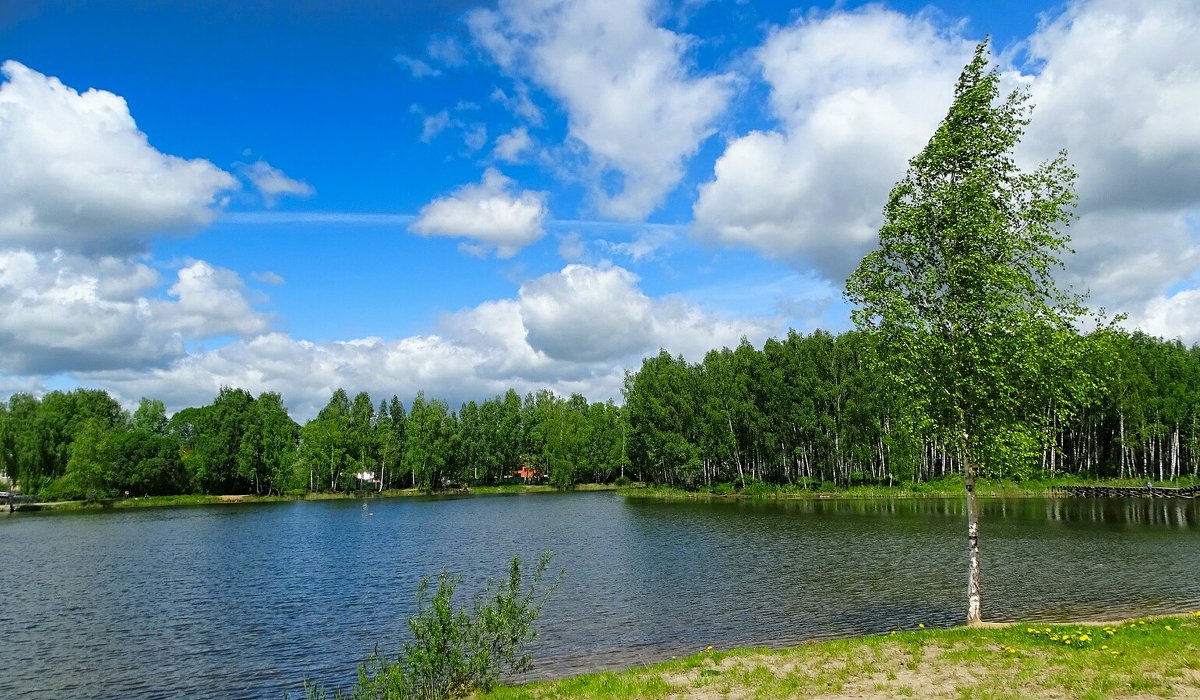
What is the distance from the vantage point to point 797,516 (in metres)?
69.5

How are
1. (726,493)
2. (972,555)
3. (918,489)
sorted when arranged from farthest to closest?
(726,493)
(918,489)
(972,555)

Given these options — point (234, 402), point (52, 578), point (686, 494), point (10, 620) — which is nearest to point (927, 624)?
point (10, 620)

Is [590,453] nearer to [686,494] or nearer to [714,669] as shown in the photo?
[686,494]

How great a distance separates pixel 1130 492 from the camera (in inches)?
3169

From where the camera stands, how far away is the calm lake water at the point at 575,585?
25.6 metres

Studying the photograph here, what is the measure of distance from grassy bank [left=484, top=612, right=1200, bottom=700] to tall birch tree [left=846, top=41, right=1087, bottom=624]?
459 centimetres

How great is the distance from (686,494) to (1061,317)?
9192 cm

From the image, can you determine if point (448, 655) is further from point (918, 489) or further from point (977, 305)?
point (918, 489)

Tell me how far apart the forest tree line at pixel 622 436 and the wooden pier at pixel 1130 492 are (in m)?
7.34

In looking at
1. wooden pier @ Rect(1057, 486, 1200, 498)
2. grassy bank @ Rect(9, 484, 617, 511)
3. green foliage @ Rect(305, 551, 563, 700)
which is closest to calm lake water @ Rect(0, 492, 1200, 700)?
green foliage @ Rect(305, 551, 563, 700)

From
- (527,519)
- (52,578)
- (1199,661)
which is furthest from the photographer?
(527,519)

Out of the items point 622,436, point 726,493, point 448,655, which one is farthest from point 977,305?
point 622,436

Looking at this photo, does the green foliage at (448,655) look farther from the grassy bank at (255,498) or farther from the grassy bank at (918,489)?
the grassy bank at (255,498)

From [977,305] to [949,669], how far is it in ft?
34.6
